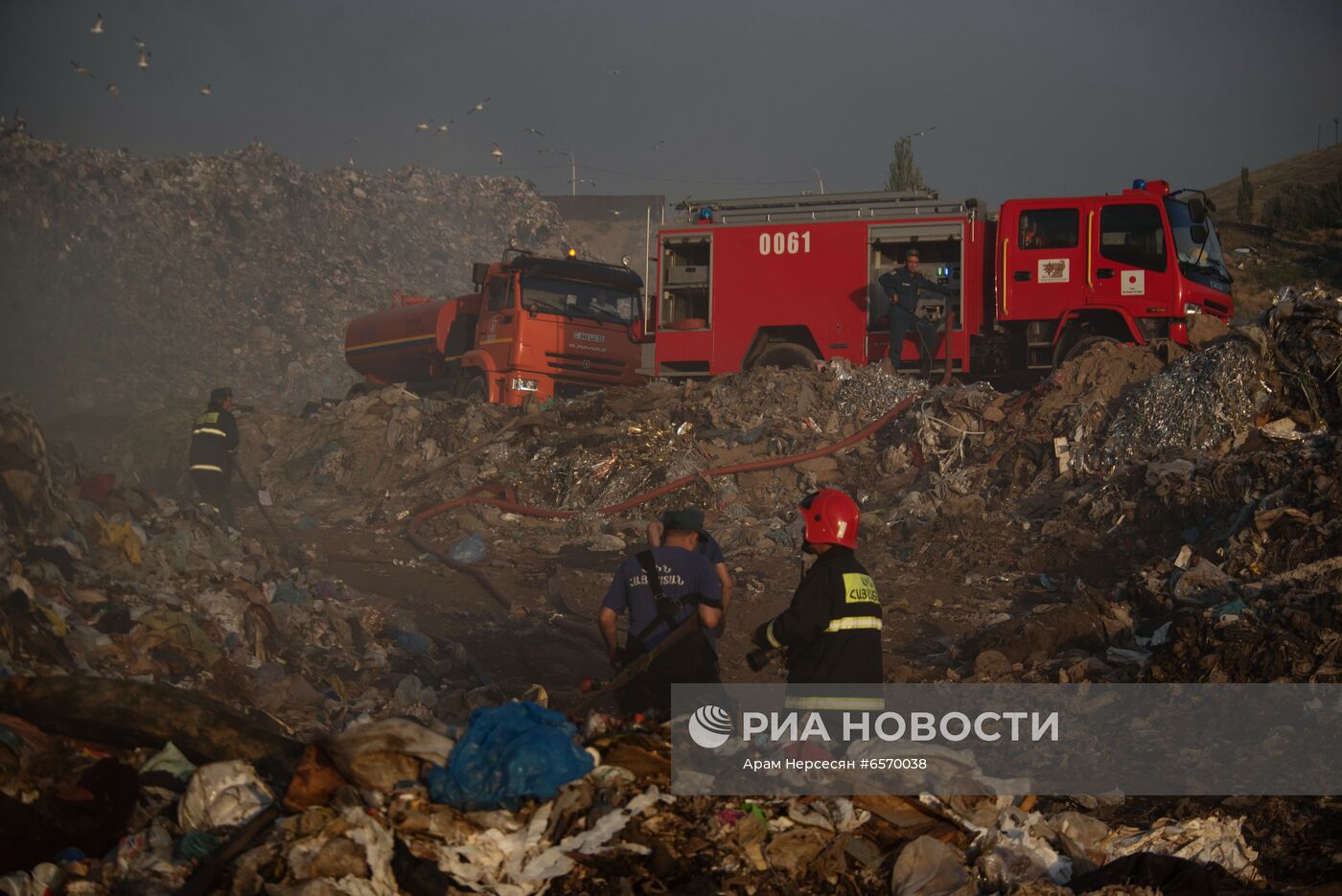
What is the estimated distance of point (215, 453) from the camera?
1315cm

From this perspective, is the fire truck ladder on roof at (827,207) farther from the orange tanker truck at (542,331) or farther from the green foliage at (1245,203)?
the green foliage at (1245,203)

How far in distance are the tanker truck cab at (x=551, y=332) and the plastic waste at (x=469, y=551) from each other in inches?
180

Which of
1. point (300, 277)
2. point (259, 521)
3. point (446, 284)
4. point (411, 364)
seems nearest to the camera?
point (259, 521)

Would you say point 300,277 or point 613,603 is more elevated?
point 300,277

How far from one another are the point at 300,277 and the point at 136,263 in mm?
3783

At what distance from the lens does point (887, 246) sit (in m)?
15.5

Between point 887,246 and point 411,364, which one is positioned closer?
point 887,246

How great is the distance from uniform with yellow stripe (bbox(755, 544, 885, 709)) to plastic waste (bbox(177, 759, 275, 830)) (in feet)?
6.50

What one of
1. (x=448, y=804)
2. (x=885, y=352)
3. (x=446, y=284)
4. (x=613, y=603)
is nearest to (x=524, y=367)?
(x=885, y=352)

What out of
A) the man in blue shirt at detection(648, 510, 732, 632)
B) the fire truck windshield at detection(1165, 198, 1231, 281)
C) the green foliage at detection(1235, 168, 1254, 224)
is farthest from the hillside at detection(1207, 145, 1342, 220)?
the man in blue shirt at detection(648, 510, 732, 632)

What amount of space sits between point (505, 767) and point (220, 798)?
Answer: 1.07m

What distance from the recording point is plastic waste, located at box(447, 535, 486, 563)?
12.5 metres

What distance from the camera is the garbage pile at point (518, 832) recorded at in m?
4.02

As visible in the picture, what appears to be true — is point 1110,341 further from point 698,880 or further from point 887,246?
point 698,880
